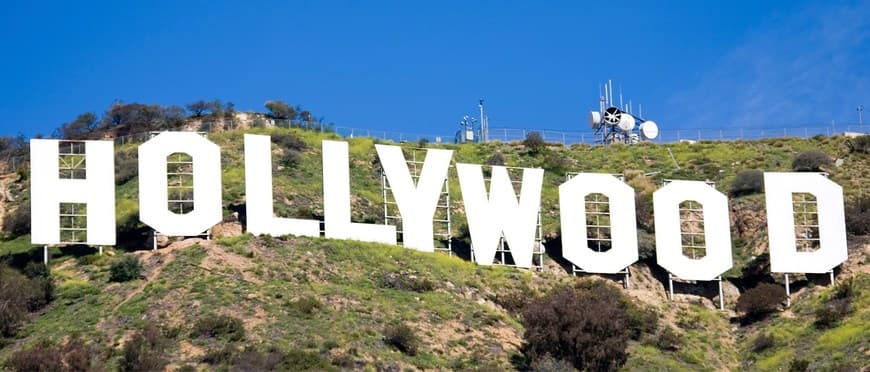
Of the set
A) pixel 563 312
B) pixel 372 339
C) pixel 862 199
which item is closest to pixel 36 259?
pixel 372 339

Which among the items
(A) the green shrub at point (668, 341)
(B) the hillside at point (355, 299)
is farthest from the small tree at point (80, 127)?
(A) the green shrub at point (668, 341)

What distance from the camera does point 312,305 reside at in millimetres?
58219

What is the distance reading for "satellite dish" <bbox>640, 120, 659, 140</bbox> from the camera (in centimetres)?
9325

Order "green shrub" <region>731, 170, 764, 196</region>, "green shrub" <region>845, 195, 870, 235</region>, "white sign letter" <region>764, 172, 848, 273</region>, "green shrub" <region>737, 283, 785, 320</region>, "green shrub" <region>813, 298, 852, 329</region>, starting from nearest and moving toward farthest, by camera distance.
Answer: "green shrub" <region>813, 298, 852, 329</region>, "green shrub" <region>737, 283, 785, 320</region>, "white sign letter" <region>764, 172, 848, 273</region>, "green shrub" <region>845, 195, 870, 235</region>, "green shrub" <region>731, 170, 764, 196</region>

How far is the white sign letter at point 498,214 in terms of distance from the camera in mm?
69250

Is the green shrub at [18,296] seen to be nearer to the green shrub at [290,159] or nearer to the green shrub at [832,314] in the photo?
the green shrub at [290,159]

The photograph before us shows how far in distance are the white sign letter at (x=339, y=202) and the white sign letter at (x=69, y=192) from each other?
947 centimetres

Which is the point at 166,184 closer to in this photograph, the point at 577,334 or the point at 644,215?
the point at 577,334

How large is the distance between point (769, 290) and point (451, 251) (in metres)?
14.8

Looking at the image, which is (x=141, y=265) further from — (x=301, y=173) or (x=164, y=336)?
(x=301, y=173)

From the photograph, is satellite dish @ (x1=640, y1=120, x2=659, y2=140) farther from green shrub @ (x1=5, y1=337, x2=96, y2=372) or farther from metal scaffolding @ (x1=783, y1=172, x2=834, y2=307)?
green shrub @ (x1=5, y1=337, x2=96, y2=372)

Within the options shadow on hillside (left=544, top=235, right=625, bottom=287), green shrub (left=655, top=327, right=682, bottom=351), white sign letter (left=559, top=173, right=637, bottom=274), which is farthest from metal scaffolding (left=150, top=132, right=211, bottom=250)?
green shrub (left=655, top=327, right=682, bottom=351)

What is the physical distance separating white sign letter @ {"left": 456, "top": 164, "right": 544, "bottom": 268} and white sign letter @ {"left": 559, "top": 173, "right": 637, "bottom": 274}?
1.57 metres

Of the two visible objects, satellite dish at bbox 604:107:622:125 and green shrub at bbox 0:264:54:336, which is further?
satellite dish at bbox 604:107:622:125
